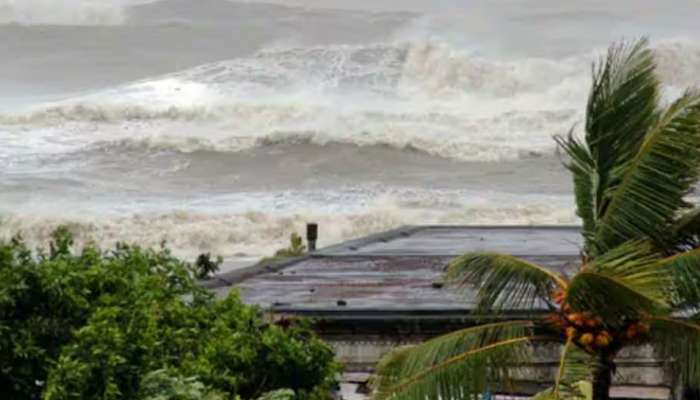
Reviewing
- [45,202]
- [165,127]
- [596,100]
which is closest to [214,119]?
[165,127]

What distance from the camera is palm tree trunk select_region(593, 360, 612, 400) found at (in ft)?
35.8

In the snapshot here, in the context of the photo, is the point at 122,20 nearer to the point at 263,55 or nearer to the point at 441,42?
the point at 263,55

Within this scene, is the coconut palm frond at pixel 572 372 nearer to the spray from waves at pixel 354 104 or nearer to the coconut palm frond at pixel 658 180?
the coconut palm frond at pixel 658 180

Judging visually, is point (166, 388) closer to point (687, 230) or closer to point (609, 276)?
point (609, 276)

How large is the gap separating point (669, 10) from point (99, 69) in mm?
31630

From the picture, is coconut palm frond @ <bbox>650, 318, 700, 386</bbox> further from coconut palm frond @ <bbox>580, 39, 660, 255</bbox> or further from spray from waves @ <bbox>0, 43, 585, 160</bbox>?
spray from waves @ <bbox>0, 43, 585, 160</bbox>

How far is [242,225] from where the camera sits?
48.0 metres

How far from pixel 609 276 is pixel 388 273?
1092 cm

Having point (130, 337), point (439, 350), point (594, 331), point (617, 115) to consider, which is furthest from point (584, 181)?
point (130, 337)

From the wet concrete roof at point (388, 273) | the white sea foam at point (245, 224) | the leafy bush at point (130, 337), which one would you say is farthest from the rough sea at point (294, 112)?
the leafy bush at point (130, 337)

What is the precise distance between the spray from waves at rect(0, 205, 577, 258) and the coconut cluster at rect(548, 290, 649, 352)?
1357 inches

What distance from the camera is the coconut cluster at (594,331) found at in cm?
1084

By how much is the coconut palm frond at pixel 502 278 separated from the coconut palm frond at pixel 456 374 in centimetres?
41

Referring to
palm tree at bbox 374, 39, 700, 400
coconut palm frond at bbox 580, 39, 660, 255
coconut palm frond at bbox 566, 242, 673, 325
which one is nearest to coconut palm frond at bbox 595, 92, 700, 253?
palm tree at bbox 374, 39, 700, 400
